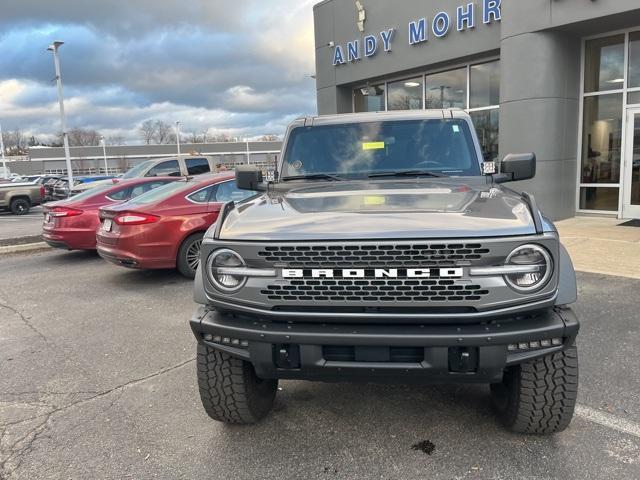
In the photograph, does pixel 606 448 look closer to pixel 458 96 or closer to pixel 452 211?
pixel 452 211

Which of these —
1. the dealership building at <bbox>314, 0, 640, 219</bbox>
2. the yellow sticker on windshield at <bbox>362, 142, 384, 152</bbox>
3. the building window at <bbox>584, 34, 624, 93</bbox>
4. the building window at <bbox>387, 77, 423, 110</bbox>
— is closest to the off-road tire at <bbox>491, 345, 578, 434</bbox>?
the yellow sticker on windshield at <bbox>362, 142, 384, 152</bbox>

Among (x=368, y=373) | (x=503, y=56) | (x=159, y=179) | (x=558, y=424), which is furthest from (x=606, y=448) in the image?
(x=503, y=56)

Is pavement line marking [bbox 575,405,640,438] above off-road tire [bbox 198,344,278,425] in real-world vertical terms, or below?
below

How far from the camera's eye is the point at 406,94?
15.6 metres

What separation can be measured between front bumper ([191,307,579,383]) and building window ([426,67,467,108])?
1269cm

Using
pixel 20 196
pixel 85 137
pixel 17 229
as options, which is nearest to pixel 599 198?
pixel 17 229

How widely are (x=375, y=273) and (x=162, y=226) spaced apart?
5.16 metres

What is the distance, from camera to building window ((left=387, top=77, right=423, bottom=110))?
50.1 feet

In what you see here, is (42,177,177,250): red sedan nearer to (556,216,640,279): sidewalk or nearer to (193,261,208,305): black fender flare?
(193,261,208,305): black fender flare

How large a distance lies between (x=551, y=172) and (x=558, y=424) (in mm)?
9685

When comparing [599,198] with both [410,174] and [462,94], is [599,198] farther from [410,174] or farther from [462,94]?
[410,174]

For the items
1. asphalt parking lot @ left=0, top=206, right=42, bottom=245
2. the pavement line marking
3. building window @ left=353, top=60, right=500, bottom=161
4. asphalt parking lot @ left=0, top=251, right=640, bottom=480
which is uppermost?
building window @ left=353, top=60, right=500, bottom=161

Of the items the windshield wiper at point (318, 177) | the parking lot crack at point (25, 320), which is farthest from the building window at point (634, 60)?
the parking lot crack at point (25, 320)

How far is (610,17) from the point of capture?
10.0 m
